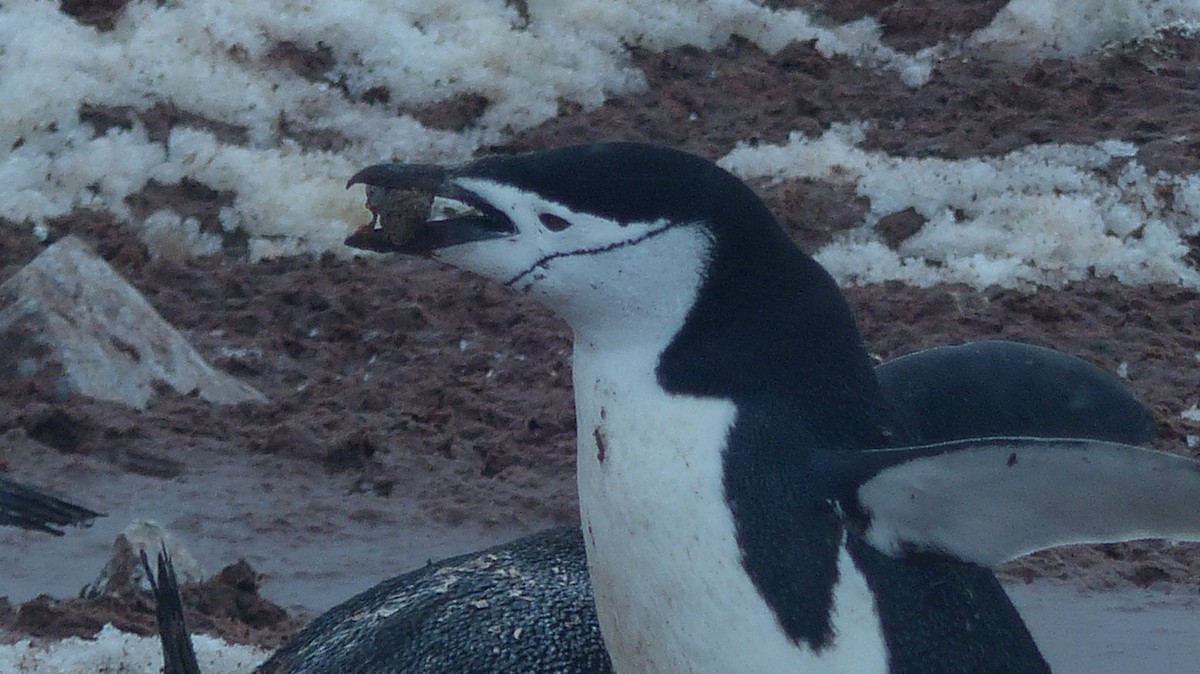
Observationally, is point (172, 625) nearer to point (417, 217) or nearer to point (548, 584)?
point (548, 584)

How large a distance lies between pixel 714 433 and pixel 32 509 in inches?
47.8

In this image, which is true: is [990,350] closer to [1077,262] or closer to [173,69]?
[1077,262]

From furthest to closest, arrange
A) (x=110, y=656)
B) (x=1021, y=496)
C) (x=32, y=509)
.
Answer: (x=110, y=656) → (x=32, y=509) → (x=1021, y=496)

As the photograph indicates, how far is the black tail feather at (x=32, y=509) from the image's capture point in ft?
8.68

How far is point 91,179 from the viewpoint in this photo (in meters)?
6.71

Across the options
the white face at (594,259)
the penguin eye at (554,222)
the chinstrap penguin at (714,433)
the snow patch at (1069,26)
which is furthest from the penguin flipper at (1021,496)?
the snow patch at (1069,26)

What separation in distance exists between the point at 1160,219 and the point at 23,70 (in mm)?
4400

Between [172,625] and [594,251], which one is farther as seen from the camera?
[172,625]

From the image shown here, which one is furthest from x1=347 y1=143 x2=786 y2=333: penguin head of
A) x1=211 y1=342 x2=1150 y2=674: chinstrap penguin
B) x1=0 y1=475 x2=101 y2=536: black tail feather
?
x1=0 y1=475 x2=101 y2=536: black tail feather

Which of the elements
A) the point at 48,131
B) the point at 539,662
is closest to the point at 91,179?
the point at 48,131

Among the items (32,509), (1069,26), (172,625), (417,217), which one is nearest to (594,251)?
(417,217)

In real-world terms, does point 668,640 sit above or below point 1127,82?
above

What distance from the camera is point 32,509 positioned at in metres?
2.67

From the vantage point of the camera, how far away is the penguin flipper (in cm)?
180
